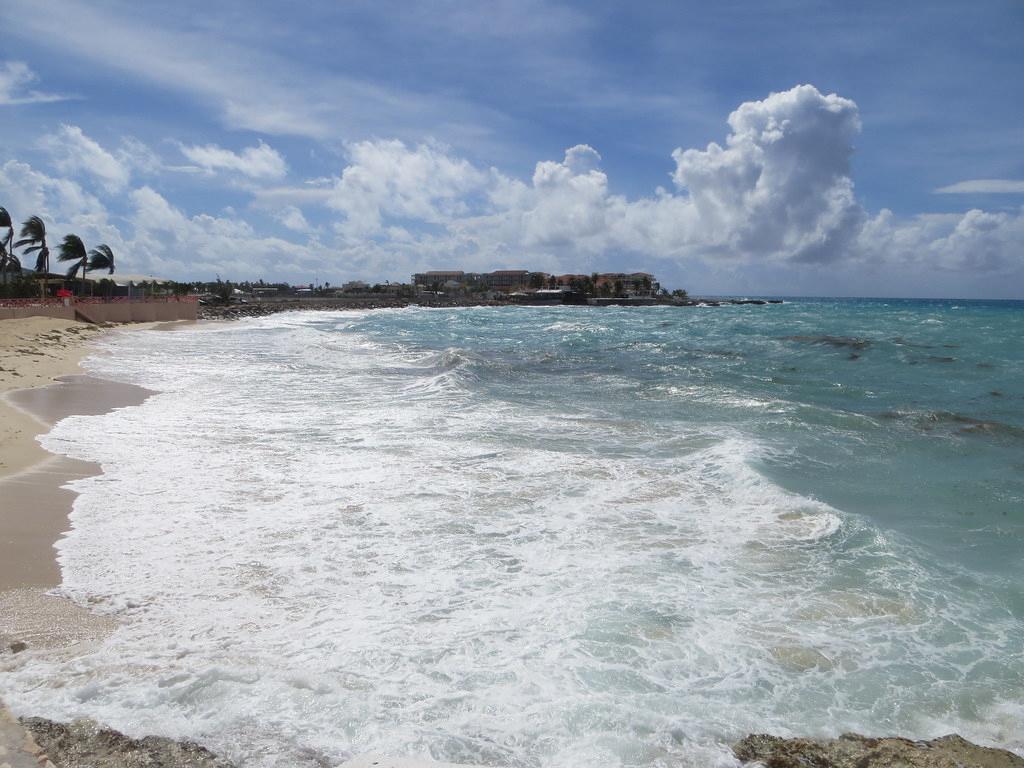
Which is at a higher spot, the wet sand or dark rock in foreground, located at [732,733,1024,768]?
the wet sand

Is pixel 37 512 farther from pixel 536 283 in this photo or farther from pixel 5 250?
pixel 536 283

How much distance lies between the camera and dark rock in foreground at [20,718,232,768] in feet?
11.3

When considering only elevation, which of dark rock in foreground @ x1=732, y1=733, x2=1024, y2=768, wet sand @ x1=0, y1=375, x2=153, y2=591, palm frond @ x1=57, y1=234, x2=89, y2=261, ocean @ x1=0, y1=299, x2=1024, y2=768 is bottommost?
dark rock in foreground @ x1=732, y1=733, x2=1024, y2=768

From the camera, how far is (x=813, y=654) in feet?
16.0

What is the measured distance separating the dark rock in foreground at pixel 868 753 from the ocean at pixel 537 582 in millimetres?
133

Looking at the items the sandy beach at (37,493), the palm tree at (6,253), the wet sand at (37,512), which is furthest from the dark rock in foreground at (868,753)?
the palm tree at (6,253)

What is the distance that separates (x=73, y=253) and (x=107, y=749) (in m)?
58.5

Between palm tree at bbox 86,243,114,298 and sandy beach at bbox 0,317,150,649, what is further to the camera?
palm tree at bbox 86,243,114,298

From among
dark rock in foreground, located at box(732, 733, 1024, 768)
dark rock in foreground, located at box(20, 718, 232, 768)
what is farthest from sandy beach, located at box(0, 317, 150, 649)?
dark rock in foreground, located at box(732, 733, 1024, 768)

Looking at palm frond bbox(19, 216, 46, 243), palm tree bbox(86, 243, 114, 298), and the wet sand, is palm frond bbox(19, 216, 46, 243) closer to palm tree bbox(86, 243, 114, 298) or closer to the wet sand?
palm tree bbox(86, 243, 114, 298)

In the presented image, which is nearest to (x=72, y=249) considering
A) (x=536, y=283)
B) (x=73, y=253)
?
(x=73, y=253)

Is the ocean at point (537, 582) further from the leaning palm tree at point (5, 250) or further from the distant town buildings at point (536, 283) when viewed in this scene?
the distant town buildings at point (536, 283)

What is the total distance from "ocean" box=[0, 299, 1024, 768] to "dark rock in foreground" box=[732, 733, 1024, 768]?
0.13 m

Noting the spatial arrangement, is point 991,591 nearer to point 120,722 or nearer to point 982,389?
point 120,722
